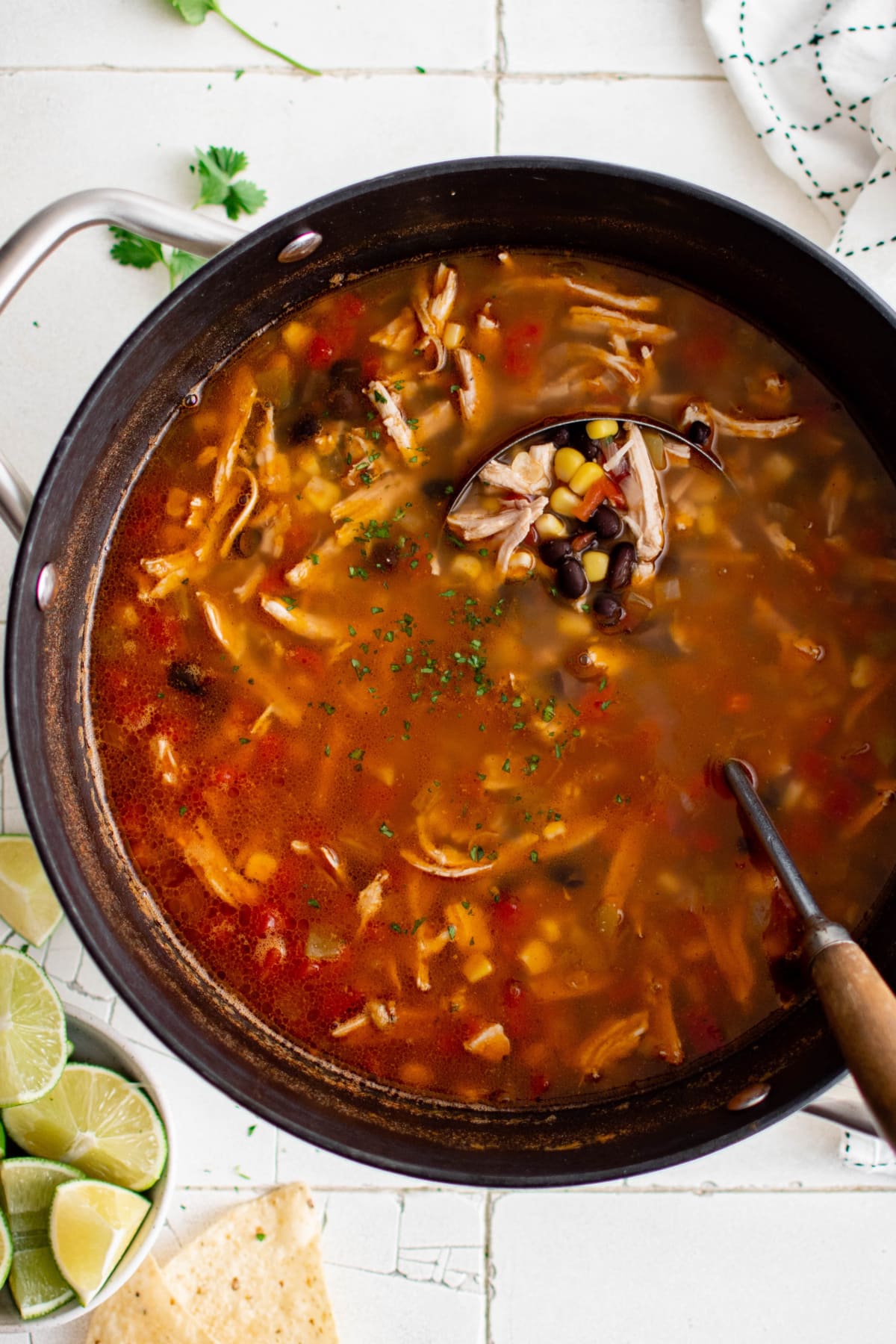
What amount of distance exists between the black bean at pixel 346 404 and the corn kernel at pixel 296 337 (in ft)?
0.64

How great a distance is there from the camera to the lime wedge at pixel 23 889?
3289 millimetres

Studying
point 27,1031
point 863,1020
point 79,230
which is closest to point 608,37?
point 79,230

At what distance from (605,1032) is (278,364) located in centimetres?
210

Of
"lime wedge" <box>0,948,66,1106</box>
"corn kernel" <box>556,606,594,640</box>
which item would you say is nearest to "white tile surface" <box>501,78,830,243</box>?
"corn kernel" <box>556,606,594,640</box>

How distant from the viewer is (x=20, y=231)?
8.63ft

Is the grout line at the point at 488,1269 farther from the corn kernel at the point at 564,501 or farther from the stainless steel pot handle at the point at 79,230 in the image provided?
the stainless steel pot handle at the point at 79,230

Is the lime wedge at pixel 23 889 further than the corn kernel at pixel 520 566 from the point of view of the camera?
Yes

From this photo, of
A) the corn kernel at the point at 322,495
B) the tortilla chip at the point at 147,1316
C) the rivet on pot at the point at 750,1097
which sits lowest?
the tortilla chip at the point at 147,1316

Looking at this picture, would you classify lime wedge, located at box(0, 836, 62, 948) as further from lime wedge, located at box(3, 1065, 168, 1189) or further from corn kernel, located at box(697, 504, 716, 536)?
corn kernel, located at box(697, 504, 716, 536)

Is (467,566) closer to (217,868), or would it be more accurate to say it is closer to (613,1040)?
(217,868)

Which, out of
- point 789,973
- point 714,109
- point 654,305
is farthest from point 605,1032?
point 714,109

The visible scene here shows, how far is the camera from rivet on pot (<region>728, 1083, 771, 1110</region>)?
295 centimetres

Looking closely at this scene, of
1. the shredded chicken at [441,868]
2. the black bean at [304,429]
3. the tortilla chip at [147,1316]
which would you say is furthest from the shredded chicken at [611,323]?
the tortilla chip at [147,1316]

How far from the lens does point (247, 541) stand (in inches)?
120
